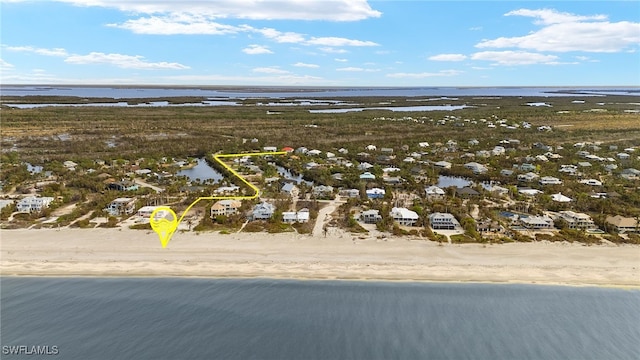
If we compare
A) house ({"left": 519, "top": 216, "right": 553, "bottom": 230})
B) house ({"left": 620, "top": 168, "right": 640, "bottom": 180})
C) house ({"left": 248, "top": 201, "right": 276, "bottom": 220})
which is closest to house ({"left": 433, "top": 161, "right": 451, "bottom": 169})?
house ({"left": 620, "top": 168, "right": 640, "bottom": 180})

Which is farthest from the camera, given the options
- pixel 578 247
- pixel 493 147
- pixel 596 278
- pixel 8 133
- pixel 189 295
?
pixel 8 133

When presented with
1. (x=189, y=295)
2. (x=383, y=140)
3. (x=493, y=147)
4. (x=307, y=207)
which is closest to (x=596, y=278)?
(x=307, y=207)

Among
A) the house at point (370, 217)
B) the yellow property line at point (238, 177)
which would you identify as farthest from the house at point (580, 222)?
the yellow property line at point (238, 177)

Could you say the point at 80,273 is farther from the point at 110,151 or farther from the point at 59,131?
Answer: the point at 59,131

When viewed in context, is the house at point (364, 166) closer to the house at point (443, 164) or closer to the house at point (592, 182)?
the house at point (443, 164)

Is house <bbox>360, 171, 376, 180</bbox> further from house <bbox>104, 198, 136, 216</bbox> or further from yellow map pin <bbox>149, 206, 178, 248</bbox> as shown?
house <bbox>104, 198, 136, 216</bbox>
